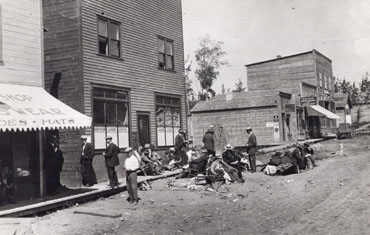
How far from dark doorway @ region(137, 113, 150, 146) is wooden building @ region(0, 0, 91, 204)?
5.84 m

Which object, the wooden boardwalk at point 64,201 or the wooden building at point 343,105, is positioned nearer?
the wooden boardwalk at point 64,201

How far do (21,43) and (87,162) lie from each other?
4590 mm

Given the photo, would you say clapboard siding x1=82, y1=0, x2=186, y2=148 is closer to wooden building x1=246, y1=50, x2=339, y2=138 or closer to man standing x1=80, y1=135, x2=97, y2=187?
man standing x1=80, y1=135, x2=97, y2=187

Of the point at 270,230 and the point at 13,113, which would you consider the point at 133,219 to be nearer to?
the point at 270,230

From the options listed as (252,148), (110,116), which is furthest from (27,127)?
A: (252,148)

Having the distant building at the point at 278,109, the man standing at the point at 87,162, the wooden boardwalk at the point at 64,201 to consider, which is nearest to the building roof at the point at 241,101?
the distant building at the point at 278,109

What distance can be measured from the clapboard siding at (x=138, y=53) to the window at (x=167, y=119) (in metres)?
0.41

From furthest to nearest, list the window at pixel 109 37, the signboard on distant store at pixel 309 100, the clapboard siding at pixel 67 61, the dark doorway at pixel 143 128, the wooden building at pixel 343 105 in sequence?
1. the wooden building at pixel 343 105
2. the signboard on distant store at pixel 309 100
3. the dark doorway at pixel 143 128
4. the window at pixel 109 37
5. the clapboard siding at pixel 67 61

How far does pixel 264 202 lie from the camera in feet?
38.5

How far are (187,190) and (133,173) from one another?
271 cm

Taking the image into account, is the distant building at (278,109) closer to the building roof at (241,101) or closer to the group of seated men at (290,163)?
the building roof at (241,101)

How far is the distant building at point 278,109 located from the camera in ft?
102

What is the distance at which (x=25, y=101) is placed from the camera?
11977mm

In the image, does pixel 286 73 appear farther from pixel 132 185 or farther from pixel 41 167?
pixel 41 167
